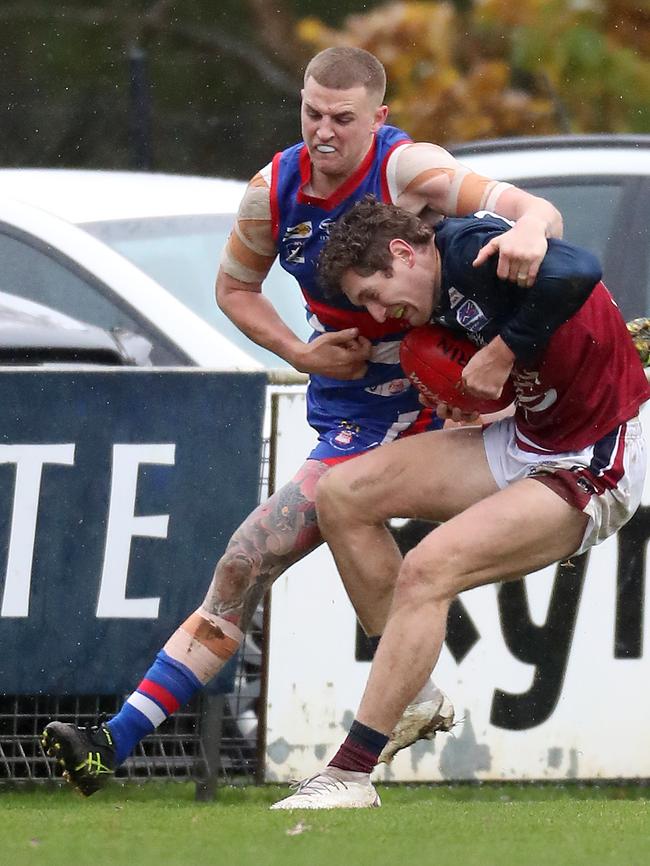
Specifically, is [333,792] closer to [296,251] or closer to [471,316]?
[471,316]

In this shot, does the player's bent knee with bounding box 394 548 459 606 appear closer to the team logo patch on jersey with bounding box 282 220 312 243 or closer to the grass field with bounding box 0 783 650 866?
the grass field with bounding box 0 783 650 866

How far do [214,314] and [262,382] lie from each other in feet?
4.21

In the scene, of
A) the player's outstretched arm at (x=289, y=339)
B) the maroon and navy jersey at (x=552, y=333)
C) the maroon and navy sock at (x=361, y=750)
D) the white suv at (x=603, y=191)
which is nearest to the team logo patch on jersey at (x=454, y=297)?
the maroon and navy jersey at (x=552, y=333)

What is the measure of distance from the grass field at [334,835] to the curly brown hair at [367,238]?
1404 millimetres

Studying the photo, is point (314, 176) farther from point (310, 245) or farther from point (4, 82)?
point (4, 82)

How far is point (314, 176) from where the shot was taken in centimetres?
564

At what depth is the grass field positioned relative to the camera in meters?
4.65

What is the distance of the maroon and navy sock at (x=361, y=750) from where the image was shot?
5391 mm

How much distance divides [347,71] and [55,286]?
2272 mm

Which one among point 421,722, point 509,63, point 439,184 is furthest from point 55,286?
point 509,63

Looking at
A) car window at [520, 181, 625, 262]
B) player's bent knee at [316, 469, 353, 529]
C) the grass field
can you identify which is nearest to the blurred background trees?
car window at [520, 181, 625, 262]

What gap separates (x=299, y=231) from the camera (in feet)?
18.6

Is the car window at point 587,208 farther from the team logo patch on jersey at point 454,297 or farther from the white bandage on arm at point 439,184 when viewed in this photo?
the team logo patch on jersey at point 454,297

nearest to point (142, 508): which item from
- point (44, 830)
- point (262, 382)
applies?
point (262, 382)
